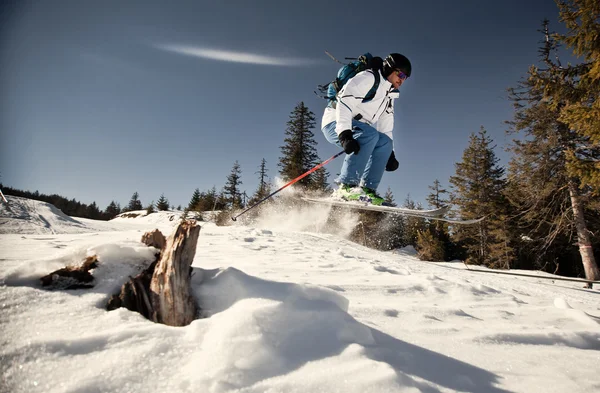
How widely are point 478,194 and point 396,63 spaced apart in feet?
59.2

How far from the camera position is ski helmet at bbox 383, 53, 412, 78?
12.9 ft

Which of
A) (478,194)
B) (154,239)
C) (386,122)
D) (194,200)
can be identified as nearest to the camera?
(154,239)

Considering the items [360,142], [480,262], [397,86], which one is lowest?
[480,262]

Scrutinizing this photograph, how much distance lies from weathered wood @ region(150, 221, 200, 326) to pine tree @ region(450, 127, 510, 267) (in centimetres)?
1948

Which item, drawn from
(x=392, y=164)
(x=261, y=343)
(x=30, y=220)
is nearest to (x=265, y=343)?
(x=261, y=343)

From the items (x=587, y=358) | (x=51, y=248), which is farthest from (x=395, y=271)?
(x=51, y=248)

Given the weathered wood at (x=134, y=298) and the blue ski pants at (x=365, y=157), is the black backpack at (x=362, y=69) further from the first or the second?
the weathered wood at (x=134, y=298)

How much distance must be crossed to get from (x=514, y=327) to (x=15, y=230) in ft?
26.2

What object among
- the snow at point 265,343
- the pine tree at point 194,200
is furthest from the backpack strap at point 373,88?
the pine tree at point 194,200

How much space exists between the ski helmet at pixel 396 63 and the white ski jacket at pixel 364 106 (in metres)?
0.17

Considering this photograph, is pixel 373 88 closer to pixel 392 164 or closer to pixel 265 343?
pixel 392 164

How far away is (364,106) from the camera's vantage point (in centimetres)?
410

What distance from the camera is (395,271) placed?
3.23 m

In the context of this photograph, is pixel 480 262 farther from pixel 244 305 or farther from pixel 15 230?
pixel 15 230
